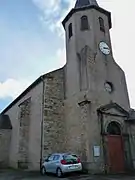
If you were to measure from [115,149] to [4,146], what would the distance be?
14.0 m

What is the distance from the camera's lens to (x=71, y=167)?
42.1ft

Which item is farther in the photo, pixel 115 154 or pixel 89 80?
pixel 89 80

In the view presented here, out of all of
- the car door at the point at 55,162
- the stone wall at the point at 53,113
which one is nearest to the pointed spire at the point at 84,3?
the stone wall at the point at 53,113

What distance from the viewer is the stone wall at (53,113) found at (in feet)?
57.3

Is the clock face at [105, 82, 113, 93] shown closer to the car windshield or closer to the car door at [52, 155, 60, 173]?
the car windshield

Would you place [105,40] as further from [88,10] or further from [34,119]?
[34,119]

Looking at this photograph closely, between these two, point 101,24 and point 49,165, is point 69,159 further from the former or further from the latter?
point 101,24

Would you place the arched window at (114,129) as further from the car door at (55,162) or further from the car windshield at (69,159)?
the car door at (55,162)

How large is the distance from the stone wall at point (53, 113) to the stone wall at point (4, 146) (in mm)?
9140

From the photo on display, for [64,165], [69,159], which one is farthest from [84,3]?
[64,165]

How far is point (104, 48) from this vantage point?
20.4 m

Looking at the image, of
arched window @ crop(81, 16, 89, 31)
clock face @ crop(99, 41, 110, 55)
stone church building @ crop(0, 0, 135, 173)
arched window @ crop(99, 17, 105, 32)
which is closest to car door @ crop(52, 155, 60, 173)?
stone church building @ crop(0, 0, 135, 173)

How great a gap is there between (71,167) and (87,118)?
4338 millimetres

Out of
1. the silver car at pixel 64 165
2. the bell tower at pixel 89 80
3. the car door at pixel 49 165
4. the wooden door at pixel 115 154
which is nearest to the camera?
the silver car at pixel 64 165
